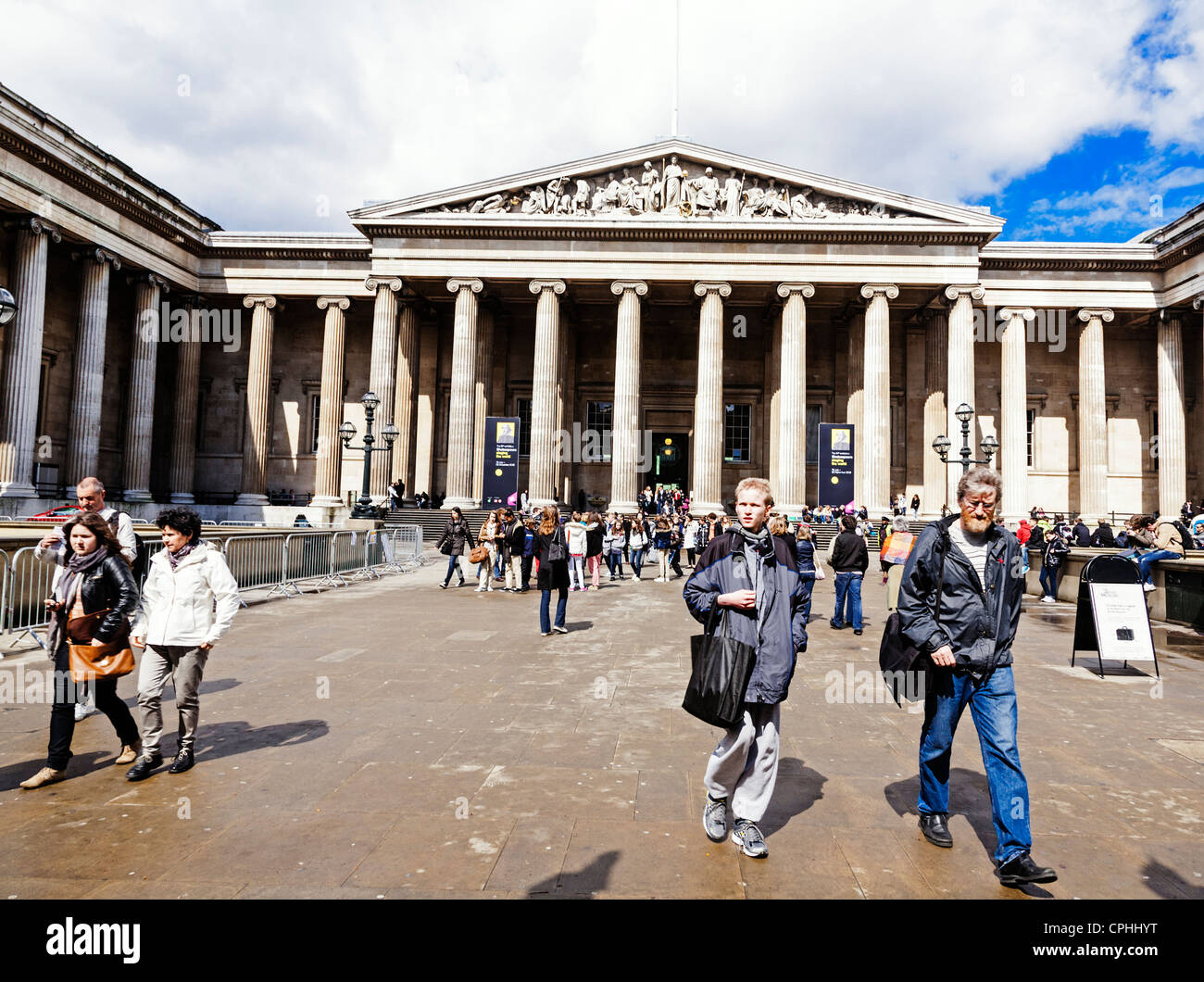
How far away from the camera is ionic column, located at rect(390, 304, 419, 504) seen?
113ft

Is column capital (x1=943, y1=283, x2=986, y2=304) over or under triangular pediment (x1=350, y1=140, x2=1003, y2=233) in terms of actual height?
under

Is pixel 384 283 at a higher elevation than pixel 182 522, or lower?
higher

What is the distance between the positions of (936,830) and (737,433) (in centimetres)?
3455

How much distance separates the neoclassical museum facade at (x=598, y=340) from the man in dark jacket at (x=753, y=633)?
2646 cm

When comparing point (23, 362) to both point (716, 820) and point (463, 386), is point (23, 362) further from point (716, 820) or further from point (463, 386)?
point (716, 820)

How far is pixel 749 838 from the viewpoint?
12.6ft

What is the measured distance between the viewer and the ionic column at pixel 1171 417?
3284cm

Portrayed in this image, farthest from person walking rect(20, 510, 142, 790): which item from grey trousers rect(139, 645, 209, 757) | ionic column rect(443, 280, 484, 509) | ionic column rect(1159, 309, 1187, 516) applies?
ionic column rect(1159, 309, 1187, 516)

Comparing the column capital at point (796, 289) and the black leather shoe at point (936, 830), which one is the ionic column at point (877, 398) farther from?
the black leather shoe at point (936, 830)

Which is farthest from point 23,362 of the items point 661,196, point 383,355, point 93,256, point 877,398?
point 877,398

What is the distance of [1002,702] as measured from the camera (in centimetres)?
383

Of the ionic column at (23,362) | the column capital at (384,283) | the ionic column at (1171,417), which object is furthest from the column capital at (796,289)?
the ionic column at (23,362)

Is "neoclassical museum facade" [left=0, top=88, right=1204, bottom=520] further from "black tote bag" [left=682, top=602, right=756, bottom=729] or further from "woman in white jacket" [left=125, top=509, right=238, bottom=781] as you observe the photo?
"black tote bag" [left=682, top=602, right=756, bottom=729]
